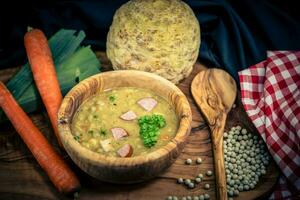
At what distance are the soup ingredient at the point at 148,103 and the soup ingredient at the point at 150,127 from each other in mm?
95

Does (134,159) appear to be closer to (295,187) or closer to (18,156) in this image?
(18,156)

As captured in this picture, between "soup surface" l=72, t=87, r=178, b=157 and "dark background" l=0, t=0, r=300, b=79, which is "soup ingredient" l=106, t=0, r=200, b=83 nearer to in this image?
"soup surface" l=72, t=87, r=178, b=157

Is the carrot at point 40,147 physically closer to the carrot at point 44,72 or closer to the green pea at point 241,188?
the carrot at point 44,72

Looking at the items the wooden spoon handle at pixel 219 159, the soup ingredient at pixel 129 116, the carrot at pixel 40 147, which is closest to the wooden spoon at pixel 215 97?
the wooden spoon handle at pixel 219 159

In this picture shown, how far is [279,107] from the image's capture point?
2400mm

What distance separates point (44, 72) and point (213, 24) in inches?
48.4

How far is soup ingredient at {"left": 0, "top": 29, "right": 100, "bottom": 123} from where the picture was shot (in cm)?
247

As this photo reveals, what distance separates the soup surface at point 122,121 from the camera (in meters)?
2.06

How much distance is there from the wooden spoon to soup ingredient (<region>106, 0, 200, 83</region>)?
21 cm

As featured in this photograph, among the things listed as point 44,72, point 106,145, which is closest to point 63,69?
point 44,72

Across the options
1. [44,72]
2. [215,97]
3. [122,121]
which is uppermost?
[44,72]

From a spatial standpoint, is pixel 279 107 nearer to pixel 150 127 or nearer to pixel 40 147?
pixel 150 127

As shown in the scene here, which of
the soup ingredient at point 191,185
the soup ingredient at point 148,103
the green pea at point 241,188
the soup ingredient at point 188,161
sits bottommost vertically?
the green pea at point 241,188

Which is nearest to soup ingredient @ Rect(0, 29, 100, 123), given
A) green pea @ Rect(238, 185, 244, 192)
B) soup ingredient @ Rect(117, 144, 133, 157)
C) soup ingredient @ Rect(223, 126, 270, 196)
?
soup ingredient @ Rect(117, 144, 133, 157)
